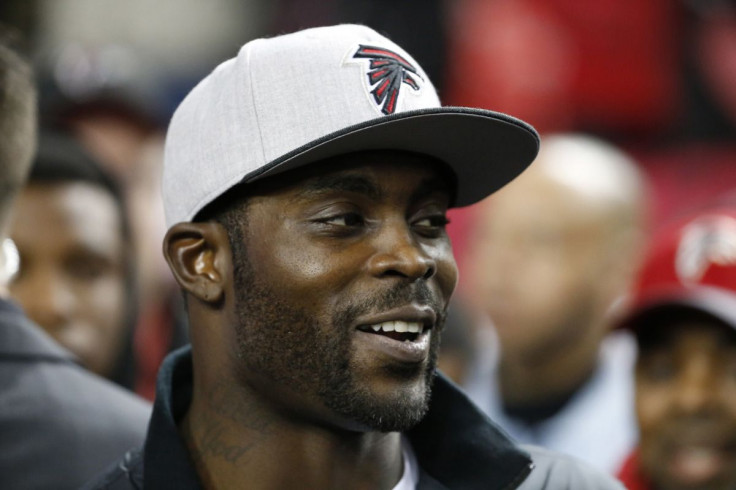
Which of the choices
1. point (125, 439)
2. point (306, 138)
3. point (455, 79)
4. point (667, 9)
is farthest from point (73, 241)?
point (667, 9)

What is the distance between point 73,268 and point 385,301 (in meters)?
1.72

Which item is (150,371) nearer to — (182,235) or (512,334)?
(512,334)

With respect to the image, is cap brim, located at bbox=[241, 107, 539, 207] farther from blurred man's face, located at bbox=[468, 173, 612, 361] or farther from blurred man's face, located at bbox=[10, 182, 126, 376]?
blurred man's face, located at bbox=[468, 173, 612, 361]

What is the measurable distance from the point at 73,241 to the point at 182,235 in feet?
4.38

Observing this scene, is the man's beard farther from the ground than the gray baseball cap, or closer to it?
closer to it

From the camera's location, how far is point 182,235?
2.37 metres

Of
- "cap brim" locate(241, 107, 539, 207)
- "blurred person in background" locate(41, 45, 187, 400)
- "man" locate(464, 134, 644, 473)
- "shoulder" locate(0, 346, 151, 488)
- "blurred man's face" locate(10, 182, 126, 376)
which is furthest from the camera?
"blurred person in background" locate(41, 45, 187, 400)

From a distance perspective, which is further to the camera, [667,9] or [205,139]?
[667,9]

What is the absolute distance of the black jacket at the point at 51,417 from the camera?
2643mm

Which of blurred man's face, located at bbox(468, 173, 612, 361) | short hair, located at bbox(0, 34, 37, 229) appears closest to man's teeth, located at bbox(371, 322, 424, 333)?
short hair, located at bbox(0, 34, 37, 229)

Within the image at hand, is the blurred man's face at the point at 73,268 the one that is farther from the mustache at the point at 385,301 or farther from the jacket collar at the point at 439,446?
the mustache at the point at 385,301

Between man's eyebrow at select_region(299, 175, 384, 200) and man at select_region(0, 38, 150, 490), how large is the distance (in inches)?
35.7

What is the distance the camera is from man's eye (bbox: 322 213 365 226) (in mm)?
2213

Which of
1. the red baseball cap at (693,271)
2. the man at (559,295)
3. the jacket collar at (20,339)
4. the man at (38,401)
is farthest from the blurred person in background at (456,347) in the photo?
the jacket collar at (20,339)
